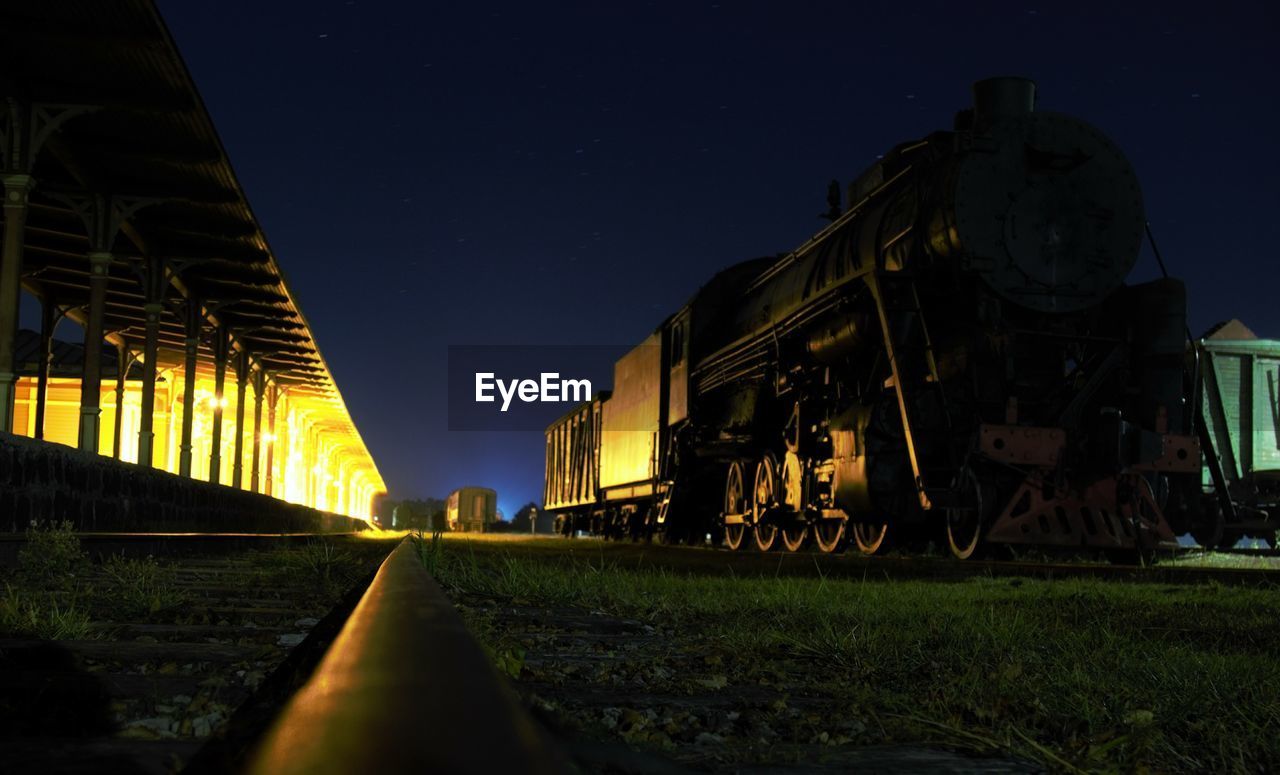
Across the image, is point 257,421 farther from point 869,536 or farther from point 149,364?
point 869,536

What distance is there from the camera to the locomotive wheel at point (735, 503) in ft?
50.7

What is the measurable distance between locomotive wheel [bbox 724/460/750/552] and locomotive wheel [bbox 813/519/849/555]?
2.06 metres

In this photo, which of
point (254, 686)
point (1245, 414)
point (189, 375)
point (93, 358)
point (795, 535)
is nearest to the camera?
point (254, 686)

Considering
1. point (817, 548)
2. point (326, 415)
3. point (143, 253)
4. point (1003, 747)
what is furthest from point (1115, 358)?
point (326, 415)

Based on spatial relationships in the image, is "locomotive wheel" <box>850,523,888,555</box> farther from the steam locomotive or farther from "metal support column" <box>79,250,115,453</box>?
"metal support column" <box>79,250,115,453</box>

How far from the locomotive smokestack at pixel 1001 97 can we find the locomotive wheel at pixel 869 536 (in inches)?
166

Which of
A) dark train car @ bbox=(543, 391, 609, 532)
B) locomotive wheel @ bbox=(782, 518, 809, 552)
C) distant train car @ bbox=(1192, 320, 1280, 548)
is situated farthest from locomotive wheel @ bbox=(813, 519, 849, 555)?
dark train car @ bbox=(543, 391, 609, 532)

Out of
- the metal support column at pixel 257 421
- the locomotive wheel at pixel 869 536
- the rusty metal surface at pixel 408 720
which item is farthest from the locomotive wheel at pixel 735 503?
the rusty metal surface at pixel 408 720

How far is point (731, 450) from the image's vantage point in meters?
15.2

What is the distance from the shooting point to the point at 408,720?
2.23 ft

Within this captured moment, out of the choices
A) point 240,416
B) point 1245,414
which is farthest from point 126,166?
point 1245,414

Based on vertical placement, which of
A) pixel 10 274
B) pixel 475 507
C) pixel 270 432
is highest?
pixel 10 274

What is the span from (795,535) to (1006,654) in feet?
35.2

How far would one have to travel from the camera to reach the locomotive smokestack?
10.7 meters
